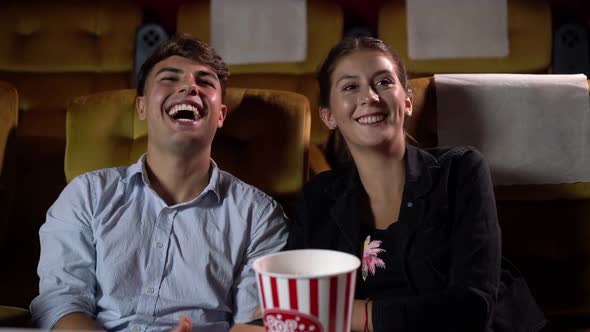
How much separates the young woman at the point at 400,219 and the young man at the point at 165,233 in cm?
14

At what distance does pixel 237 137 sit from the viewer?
169cm

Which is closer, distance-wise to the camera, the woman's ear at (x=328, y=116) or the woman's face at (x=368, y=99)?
the woman's face at (x=368, y=99)

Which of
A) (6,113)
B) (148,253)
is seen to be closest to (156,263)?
(148,253)

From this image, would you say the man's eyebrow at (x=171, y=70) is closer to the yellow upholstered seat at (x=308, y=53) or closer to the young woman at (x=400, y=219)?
the young woman at (x=400, y=219)

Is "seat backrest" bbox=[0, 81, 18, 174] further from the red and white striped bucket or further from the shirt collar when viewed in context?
the red and white striped bucket

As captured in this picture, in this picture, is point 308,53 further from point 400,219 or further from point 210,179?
point 400,219

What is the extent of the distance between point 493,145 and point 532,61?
953mm

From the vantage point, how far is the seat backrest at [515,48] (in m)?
2.44

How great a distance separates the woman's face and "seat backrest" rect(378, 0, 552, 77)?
43.5 inches

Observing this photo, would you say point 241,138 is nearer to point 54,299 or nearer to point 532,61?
point 54,299

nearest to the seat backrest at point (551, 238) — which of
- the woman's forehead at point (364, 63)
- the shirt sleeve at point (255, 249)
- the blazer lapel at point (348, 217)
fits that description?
the woman's forehead at point (364, 63)

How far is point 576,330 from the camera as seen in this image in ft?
5.20

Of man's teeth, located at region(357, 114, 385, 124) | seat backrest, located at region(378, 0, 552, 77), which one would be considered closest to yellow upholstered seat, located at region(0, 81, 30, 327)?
man's teeth, located at region(357, 114, 385, 124)

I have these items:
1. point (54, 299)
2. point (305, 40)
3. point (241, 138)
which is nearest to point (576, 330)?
point (241, 138)
